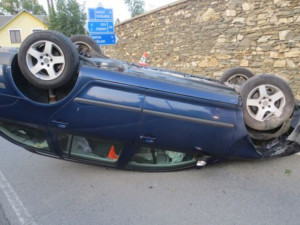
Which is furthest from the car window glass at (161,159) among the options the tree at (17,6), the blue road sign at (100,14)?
the tree at (17,6)

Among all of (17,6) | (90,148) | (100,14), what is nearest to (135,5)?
(100,14)

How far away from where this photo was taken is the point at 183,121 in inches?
112

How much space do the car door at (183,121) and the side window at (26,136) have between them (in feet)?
3.98

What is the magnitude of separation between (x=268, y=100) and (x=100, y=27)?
7.24 metres

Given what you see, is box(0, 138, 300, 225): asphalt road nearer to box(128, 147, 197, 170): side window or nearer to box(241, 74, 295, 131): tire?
box(128, 147, 197, 170): side window

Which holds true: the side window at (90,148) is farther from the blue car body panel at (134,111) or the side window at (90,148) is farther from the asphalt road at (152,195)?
the asphalt road at (152,195)

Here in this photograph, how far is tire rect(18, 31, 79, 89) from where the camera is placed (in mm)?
2752

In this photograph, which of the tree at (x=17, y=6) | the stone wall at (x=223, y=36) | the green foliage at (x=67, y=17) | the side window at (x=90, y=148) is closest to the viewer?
the side window at (x=90, y=148)

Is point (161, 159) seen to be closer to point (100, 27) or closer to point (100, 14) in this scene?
point (100, 27)

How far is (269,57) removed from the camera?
7016mm

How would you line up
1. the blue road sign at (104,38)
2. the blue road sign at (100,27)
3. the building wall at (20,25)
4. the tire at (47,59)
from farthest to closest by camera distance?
the building wall at (20,25), the blue road sign at (104,38), the blue road sign at (100,27), the tire at (47,59)

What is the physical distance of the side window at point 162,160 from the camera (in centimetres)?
325

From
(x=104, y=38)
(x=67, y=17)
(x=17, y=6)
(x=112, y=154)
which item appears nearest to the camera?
(x=112, y=154)

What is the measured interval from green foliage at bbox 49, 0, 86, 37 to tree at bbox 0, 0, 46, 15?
48.8 m
